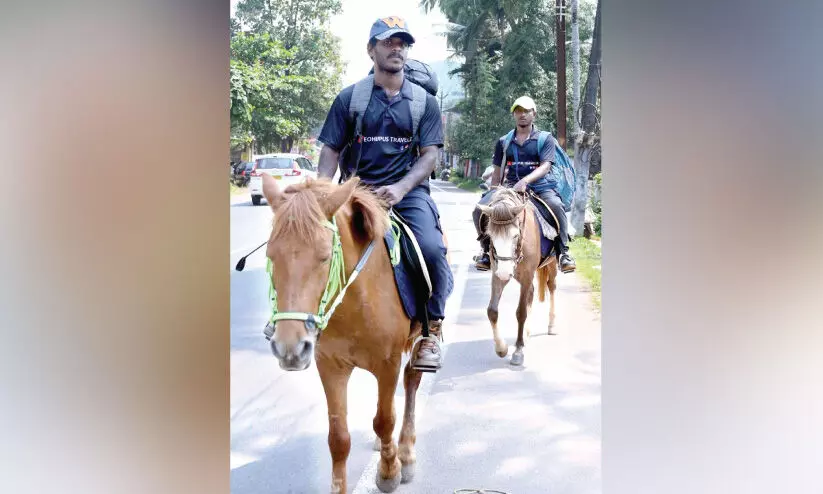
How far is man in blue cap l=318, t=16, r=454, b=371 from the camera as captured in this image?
130 inches

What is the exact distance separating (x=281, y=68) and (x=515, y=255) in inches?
66.2

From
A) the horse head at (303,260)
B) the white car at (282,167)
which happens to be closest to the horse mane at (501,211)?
the white car at (282,167)

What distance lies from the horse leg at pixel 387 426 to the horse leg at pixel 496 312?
2.83ft

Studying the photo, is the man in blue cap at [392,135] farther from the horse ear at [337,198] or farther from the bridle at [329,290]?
the horse ear at [337,198]

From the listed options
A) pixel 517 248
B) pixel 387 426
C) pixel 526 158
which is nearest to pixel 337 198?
pixel 387 426

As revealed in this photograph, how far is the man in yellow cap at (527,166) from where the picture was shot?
12.8 ft

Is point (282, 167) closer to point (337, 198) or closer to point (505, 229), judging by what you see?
point (337, 198)

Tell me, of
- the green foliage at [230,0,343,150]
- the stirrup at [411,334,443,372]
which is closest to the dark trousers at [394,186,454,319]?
the stirrup at [411,334,443,372]

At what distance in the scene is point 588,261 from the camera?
3959 mm

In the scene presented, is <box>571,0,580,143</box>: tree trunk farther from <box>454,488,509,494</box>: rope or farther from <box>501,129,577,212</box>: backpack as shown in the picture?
<box>454,488,509,494</box>: rope

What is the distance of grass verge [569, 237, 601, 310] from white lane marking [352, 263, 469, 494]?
611 mm
